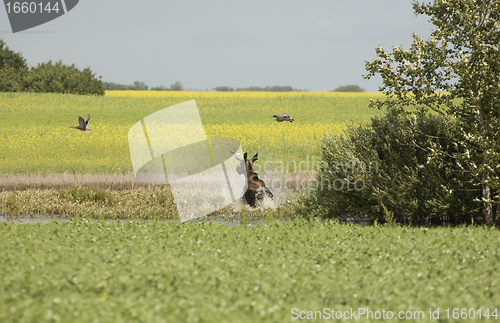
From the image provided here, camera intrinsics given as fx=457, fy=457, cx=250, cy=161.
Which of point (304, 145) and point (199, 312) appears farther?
point (304, 145)

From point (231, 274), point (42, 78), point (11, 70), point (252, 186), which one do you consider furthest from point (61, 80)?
point (231, 274)

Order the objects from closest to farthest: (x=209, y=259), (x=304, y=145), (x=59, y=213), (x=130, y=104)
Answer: (x=209, y=259) → (x=59, y=213) → (x=304, y=145) → (x=130, y=104)

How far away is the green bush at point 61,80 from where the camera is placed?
75500 millimetres

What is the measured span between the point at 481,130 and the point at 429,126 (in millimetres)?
1716

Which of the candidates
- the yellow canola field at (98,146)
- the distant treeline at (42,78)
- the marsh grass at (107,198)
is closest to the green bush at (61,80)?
the distant treeline at (42,78)

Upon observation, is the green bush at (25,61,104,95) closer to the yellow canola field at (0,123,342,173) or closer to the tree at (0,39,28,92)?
the tree at (0,39,28,92)

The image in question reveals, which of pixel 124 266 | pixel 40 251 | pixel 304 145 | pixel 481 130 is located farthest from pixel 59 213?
pixel 304 145

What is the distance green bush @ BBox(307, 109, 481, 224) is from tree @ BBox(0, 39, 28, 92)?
70.4 m

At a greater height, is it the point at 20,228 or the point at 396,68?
the point at 396,68

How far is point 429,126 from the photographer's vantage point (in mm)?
15438

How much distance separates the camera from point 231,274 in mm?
7496

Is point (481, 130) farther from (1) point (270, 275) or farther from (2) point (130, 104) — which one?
(2) point (130, 104)

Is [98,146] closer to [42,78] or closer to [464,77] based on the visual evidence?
[464,77]

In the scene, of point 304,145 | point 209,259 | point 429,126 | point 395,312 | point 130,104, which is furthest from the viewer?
point 130,104
